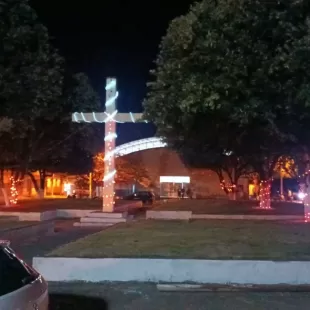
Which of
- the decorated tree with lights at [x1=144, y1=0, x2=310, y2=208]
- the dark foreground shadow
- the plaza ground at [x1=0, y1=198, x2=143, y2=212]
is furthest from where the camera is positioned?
the plaza ground at [x1=0, y1=198, x2=143, y2=212]

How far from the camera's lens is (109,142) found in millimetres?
31297

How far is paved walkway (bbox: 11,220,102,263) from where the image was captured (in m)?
18.0

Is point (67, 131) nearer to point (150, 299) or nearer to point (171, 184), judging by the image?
point (150, 299)

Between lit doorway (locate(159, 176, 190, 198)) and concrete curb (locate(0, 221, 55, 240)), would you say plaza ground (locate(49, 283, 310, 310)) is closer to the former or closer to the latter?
concrete curb (locate(0, 221, 55, 240))

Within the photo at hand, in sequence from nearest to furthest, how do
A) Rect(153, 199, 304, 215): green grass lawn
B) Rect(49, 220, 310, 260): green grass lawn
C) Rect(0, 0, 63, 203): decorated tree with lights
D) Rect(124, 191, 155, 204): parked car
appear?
Rect(49, 220, 310, 260): green grass lawn < Rect(0, 0, 63, 203): decorated tree with lights < Rect(153, 199, 304, 215): green grass lawn < Rect(124, 191, 155, 204): parked car

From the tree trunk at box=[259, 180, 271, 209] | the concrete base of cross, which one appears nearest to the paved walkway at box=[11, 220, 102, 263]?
the concrete base of cross

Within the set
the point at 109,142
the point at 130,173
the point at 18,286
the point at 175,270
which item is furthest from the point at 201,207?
the point at 130,173

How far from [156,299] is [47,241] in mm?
11302

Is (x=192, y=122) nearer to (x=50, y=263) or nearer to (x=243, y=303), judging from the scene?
(x=50, y=263)

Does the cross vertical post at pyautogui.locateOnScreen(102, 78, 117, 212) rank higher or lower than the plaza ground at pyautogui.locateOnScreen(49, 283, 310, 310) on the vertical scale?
higher

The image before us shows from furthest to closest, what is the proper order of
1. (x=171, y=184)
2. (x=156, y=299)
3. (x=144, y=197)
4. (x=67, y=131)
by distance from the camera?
(x=171, y=184), (x=144, y=197), (x=67, y=131), (x=156, y=299)

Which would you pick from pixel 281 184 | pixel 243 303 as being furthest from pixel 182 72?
pixel 281 184

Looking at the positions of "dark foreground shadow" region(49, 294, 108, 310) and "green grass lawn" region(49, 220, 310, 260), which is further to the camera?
"green grass lawn" region(49, 220, 310, 260)

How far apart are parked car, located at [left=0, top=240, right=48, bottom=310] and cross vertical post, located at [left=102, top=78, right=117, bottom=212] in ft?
81.8
